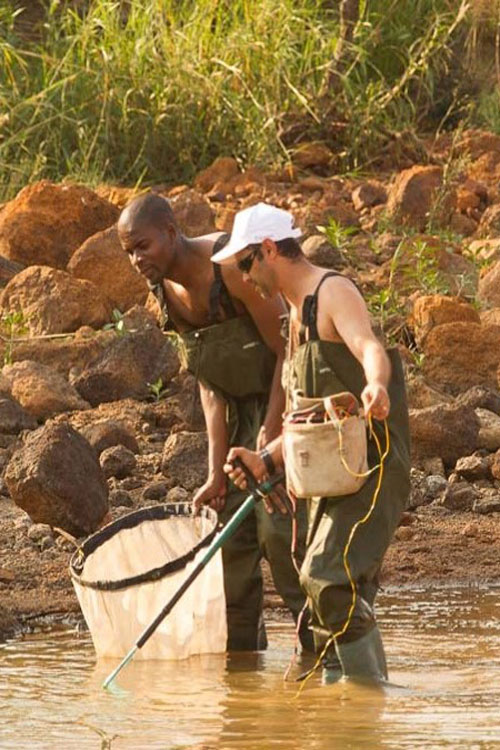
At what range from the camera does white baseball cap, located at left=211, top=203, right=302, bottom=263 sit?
4914mm

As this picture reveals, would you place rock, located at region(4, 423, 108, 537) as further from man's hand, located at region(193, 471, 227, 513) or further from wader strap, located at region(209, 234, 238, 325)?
wader strap, located at region(209, 234, 238, 325)

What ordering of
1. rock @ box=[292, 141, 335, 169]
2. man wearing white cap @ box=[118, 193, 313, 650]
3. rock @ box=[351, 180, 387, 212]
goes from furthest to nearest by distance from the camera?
rock @ box=[292, 141, 335, 169] < rock @ box=[351, 180, 387, 212] < man wearing white cap @ box=[118, 193, 313, 650]

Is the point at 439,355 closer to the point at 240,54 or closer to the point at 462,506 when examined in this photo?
the point at 462,506

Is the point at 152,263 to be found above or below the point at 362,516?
above

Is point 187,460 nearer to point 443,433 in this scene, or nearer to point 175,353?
point 443,433

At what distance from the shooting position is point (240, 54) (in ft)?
39.4

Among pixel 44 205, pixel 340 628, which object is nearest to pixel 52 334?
pixel 44 205

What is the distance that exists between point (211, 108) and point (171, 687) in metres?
7.02

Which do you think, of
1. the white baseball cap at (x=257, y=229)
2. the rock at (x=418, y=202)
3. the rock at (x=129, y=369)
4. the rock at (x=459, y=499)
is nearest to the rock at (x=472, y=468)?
the rock at (x=459, y=499)

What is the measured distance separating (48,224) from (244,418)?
16.9 feet

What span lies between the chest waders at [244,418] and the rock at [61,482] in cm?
151

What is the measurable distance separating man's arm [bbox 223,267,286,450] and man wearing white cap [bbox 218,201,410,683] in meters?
0.37

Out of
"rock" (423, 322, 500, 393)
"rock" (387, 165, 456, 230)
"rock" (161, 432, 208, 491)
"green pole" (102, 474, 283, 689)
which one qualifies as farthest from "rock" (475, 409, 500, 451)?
"green pole" (102, 474, 283, 689)

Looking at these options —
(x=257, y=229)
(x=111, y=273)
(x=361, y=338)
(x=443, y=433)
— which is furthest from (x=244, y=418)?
(x=111, y=273)
